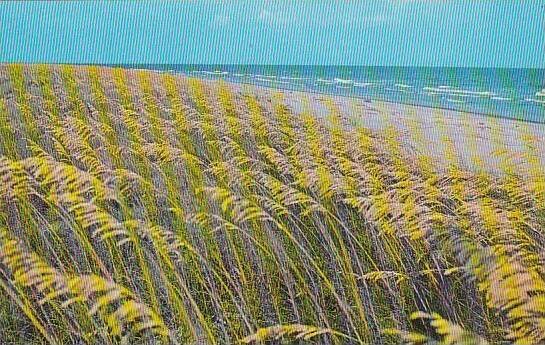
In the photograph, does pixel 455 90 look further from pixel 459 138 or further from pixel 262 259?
pixel 262 259

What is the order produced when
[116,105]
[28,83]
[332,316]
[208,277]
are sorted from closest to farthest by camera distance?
[332,316], [208,277], [116,105], [28,83]

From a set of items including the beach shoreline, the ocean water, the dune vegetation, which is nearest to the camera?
the dune vegetation

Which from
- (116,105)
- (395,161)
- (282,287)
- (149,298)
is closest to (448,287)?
(282,287)

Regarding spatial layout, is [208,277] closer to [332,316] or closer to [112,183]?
[332,316]

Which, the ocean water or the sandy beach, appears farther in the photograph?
the ocean water

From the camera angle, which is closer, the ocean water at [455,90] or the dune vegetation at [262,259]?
the dune vegetation at [262,259]

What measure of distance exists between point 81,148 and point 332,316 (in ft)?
5.96

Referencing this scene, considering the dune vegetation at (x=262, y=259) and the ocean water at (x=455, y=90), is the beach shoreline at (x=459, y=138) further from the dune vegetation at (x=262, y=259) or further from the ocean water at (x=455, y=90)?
the ocean water at (x=455, y=90)

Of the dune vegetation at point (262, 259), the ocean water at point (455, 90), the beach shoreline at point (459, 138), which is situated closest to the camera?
the dune vegetation at point (262, 259)

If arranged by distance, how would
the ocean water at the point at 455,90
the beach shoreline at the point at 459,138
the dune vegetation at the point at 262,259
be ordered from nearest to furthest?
the dune vegetation at the point at 262,259 < the beach shoreline at the point at 459,138 < the ocean water at the point at 455,90

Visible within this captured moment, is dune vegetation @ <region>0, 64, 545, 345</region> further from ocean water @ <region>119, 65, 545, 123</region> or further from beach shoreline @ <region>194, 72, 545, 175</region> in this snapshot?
ocean water @ <region>119, 65, 545, 123</region>

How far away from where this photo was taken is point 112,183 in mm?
2873

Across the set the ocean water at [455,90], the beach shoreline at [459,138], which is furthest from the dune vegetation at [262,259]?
the ocean water at [455,90]

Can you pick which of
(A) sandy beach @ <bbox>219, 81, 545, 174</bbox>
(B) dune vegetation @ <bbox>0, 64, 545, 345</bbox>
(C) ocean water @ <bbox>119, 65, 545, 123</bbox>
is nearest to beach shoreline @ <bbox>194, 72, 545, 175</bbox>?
(A) sandy beach @ <bbox>219, 81, 545, 174</bbox>
